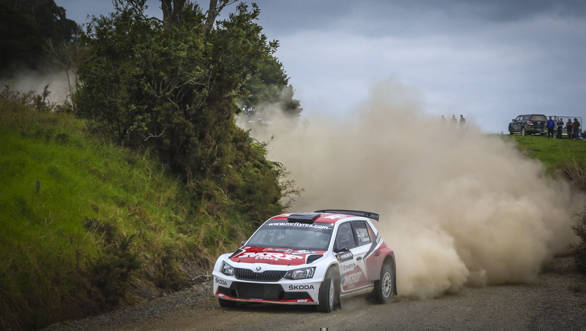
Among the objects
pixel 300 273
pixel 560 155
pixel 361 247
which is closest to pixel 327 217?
pixel 361 247

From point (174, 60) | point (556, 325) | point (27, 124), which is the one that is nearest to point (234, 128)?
point (174, 60)

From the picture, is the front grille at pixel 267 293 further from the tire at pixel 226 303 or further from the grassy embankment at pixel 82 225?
the grassy embankment at pixel 82 225

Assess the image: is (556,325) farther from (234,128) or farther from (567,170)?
(567,170)

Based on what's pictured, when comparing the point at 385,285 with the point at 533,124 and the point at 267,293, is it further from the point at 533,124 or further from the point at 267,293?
the point at 533,124

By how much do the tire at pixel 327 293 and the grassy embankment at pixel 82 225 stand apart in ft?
12.4

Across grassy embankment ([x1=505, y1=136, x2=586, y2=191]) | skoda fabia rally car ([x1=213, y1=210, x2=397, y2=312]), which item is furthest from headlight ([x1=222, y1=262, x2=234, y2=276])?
grassy embankment ([x1=505, y1=136, x2=586, y2=191])

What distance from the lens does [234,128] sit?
72.3 ft

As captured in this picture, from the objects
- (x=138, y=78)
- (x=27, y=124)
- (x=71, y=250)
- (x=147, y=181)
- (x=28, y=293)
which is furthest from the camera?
(x=138, y=78)

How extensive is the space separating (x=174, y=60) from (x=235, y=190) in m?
4.76

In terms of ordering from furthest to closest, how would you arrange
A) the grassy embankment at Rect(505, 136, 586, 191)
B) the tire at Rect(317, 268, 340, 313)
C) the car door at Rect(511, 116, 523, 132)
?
1. the car door at Rect(511, 116, 523, 132)
2. the grassy embankment at Rect(505, 136, 586, 191)
3. the tire at Rect(317, 268, 340, 313)

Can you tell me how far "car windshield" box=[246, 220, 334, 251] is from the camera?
36.0 ft

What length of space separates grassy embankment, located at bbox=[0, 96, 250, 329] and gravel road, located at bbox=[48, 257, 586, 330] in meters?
0.64

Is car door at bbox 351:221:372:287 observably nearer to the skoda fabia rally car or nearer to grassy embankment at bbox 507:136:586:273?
the skoda fabia rally car

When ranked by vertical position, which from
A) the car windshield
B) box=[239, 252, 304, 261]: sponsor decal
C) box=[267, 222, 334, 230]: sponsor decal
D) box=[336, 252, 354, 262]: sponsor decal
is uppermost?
box=[267, 222, 334, 230]: sponsor decal
